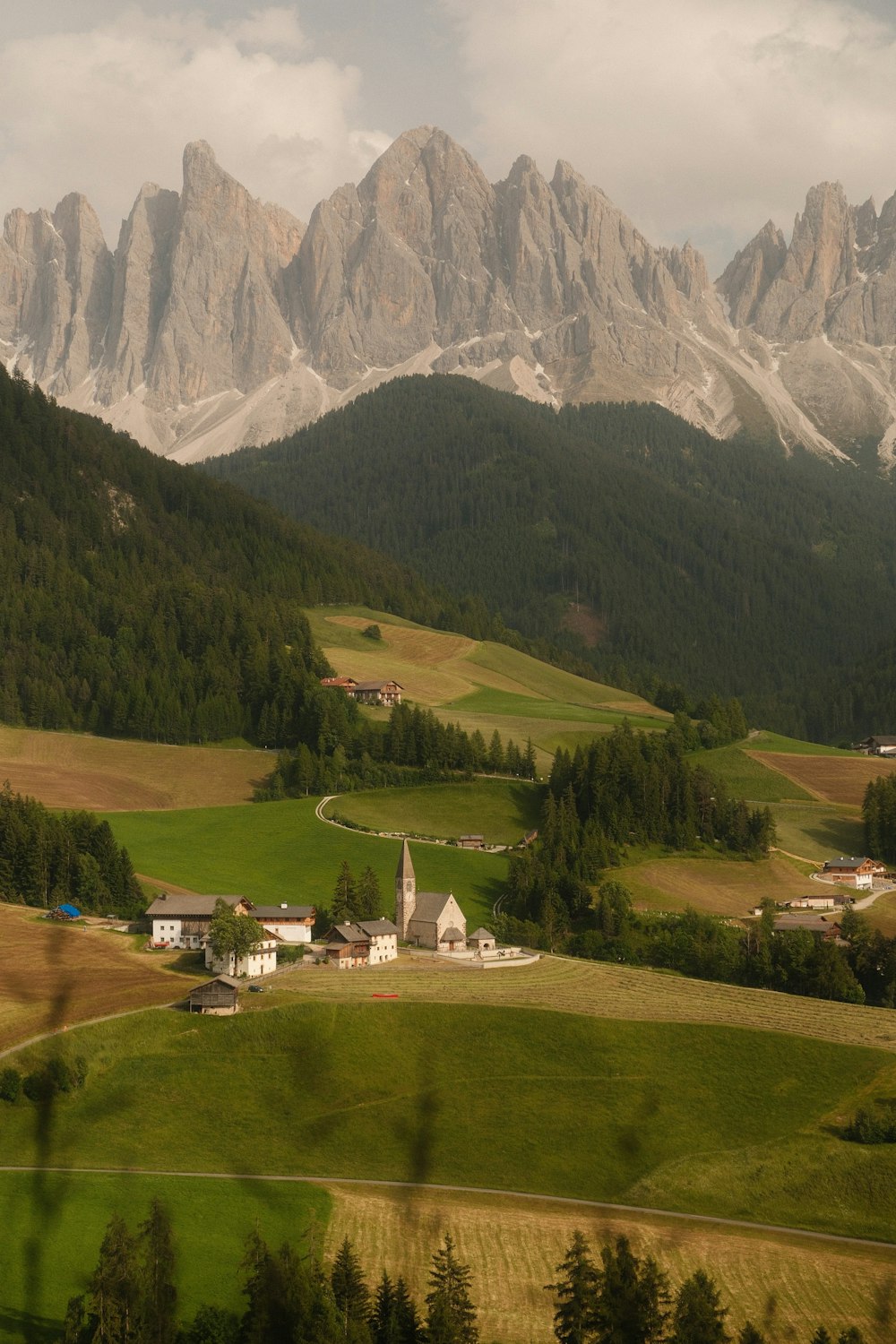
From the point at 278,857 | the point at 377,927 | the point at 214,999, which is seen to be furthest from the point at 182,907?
the point at 278,857

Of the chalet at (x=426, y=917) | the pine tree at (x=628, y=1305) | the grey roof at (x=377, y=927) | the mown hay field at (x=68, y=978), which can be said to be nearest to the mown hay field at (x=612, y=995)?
the grey roof at (x=377, y=927)

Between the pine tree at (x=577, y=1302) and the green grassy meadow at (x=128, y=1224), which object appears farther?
the green grassy meadow at (x=128, y=1224)

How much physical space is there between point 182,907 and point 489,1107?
35.7m

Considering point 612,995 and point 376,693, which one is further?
point 376,693

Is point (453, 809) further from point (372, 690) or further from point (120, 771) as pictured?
point (372, 690)

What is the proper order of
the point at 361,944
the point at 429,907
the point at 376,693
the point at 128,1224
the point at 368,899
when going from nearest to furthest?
the point at 128,1224, the point at 361,944, the point at 429,907, the point at 368,899, the point at 376,693

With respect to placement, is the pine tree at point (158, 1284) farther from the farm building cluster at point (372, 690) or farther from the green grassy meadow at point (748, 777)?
the farm building cluster at point (372, 690)

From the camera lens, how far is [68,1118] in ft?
242

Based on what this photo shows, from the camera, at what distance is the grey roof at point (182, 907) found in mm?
105125

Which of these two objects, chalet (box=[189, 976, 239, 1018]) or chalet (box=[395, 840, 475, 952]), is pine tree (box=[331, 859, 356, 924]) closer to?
chalet (box=[395, 840, 475, 952])

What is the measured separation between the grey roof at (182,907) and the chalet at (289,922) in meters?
2.81

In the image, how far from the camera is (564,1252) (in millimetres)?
63812

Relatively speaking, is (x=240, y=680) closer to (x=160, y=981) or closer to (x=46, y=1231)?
(x=160, y=981)

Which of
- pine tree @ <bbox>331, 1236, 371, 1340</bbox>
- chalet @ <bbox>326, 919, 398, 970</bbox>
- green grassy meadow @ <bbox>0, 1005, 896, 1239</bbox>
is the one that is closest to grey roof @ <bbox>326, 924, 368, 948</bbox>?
chalet @ <bbox>326, 919, 398, 970</bbox>
